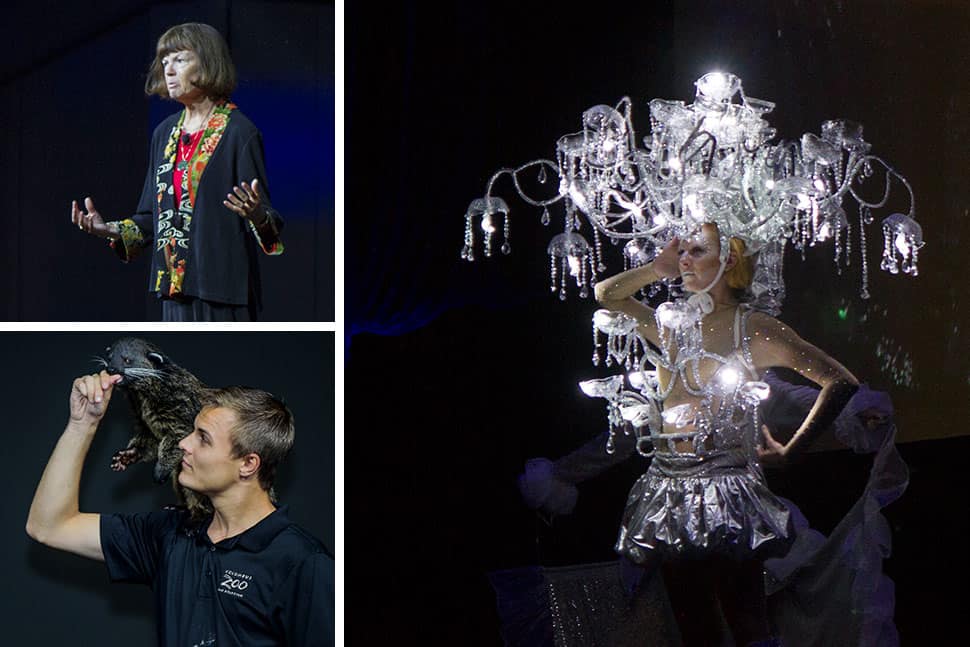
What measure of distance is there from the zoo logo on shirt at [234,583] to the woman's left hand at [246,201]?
85 centimetres

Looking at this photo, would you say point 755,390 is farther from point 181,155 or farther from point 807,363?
point 181,155

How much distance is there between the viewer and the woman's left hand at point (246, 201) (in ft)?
10.3

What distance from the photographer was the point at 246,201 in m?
3.14

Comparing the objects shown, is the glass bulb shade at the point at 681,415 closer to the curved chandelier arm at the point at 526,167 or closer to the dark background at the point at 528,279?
the curved chandelier arm at the point at 526,167

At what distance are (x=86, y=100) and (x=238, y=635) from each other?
135cm

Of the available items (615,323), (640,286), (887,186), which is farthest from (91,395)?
(887,186)

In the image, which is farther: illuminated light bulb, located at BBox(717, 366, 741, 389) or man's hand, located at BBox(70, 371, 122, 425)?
illuminated light bulb, located at BBox(717, 366, 741, 389)

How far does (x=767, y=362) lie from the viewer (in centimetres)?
336

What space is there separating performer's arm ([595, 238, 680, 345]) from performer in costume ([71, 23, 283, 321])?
881 millimetres

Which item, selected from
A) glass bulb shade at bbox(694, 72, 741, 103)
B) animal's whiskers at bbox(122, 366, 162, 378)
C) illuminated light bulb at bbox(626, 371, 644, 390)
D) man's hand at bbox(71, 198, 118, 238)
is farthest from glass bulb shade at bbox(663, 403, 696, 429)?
man's hand at bbox(71, 198, 118, 238)

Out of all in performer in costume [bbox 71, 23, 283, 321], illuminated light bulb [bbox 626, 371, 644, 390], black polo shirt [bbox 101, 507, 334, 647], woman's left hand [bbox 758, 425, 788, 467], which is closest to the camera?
black polo shirt [bbox 101, 507, 334, 647]

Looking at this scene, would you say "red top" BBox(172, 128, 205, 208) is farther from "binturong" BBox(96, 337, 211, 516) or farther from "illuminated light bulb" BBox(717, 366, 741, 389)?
"illuminated light bulb" BBox(717, 366, 741, 389)

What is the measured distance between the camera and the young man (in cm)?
302

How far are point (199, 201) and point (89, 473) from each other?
0.69m
